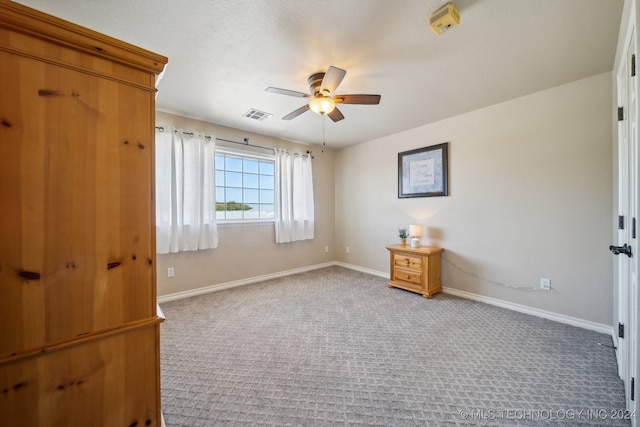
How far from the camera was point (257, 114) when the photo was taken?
3.25 m

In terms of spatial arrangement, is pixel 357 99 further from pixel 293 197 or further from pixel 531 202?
pixel 293 197

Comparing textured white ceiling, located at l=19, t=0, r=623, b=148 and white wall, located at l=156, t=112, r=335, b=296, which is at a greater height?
textured white ceiling, located at l=19, t=0, r=623, b=148

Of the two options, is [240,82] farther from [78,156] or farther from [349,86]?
[78,156]

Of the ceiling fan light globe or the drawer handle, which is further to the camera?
the ceiling fan light globe

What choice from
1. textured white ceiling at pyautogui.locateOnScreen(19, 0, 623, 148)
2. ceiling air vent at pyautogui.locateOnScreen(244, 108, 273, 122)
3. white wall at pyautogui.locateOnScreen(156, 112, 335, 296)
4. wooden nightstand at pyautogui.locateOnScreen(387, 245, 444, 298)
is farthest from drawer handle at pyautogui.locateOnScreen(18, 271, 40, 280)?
wooden nightstand at pyautogui.locateOnScreen(387, 245, 444, 298)

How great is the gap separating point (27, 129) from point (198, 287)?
3096 mm

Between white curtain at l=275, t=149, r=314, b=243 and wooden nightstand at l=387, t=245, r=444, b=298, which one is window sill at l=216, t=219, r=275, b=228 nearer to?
white curtain at l=275, t=149, r=314, b=243

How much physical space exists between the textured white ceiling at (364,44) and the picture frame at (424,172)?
804 mm

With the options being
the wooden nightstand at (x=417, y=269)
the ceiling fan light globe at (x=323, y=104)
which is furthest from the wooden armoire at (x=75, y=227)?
the wooden nightstand at (x=417, y=269)

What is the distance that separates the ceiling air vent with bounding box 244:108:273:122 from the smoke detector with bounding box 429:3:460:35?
2169 millimetres

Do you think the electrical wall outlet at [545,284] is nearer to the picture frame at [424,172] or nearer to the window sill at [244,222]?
the picture frame at [424,172]

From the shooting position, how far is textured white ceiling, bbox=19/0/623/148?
1562 mm

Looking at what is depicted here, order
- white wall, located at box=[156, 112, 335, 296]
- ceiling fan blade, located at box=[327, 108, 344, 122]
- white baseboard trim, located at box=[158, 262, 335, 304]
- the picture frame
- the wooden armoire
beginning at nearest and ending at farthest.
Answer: the wooden armoire < ceiling fan blade, located at box=[327, 108, 344, 122] < white baseboard trim, located at box=[158, 262, 335, 304] < white wall, located at box=[156, 112, 335, 296] < the picture frame

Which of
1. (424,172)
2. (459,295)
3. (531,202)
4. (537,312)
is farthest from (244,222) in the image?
(537,312)
